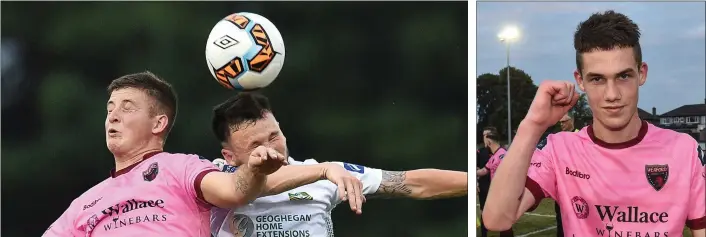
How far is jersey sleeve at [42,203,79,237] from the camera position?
2.62m

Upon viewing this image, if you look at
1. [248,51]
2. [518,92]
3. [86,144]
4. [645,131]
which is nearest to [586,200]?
[645,131]

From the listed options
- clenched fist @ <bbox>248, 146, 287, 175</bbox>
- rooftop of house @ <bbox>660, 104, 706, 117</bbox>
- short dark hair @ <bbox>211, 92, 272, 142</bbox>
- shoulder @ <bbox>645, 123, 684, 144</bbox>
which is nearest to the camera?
clenched fist @ <bbox>248, 146, 287, 175</bbox>

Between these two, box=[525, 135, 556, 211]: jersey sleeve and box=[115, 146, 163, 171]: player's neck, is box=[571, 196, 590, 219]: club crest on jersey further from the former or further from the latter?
box=[115, 146, 163, 171]: player's neck

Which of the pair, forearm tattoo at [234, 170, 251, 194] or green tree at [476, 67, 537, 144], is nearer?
forearm tattoo at [234, 170, 251, 194]

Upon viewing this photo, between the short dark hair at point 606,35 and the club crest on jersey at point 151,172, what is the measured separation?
152 cm

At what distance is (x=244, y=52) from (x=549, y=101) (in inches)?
41.0

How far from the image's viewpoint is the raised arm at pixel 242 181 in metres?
2.18

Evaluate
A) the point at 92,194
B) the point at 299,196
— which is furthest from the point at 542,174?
the point at 92,194

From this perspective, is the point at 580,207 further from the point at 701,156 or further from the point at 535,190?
the point at 701,156

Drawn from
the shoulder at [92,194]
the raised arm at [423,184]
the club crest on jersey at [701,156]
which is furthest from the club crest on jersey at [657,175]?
the shoulder at [92,194]

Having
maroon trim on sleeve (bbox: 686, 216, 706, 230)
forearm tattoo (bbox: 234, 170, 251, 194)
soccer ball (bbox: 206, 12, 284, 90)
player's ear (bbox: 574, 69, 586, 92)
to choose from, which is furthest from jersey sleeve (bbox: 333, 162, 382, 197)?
maroon trim on sleeve (bbox: 686, 216, 706, 230)

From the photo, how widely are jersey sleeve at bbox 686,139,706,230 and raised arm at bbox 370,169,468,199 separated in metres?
0.85

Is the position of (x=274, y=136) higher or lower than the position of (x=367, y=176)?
higher

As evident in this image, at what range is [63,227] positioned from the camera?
266 centimetres
